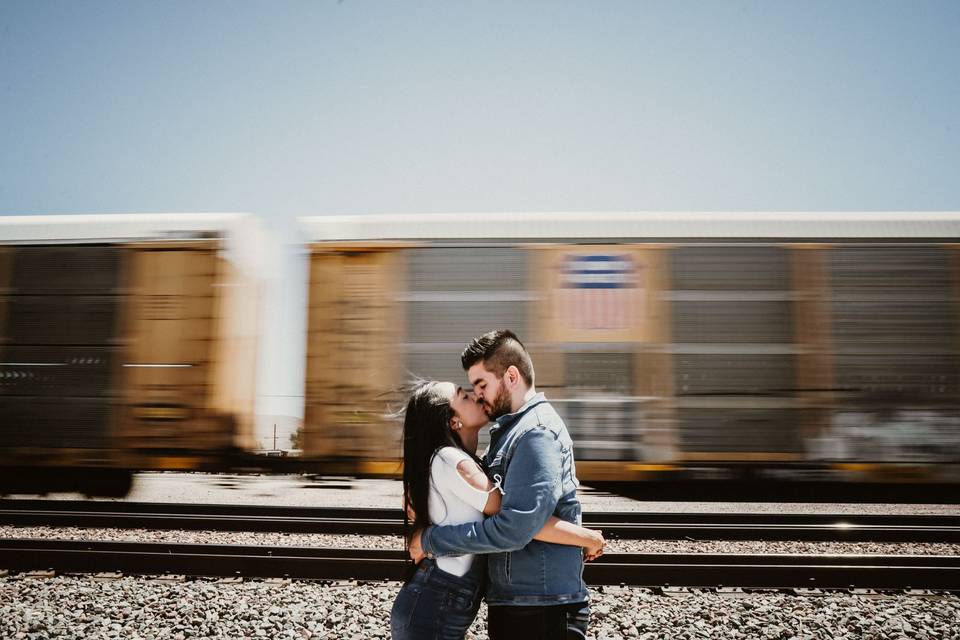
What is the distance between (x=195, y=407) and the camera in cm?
699

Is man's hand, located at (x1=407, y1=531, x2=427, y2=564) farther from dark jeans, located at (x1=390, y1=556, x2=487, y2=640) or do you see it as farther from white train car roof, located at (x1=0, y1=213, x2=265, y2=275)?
white train car roof, located at (x1=0, y1=213, x2=265, y2=275)

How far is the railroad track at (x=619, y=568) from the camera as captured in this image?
15.5ft

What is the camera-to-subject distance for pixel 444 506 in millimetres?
1847

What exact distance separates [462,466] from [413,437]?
0.69 ft

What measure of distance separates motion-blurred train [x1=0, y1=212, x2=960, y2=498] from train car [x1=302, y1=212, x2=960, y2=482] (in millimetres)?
23

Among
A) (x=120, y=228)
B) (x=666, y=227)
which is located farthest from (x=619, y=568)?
(x=120, y=228)

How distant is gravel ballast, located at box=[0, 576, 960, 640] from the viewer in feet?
12.8

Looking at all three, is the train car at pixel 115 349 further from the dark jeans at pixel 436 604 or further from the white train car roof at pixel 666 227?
the dark jeans at pixel 436 604

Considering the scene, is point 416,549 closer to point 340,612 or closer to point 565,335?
point 340,612

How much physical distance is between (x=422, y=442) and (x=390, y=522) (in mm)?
5277

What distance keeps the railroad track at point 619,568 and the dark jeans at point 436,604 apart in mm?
2984

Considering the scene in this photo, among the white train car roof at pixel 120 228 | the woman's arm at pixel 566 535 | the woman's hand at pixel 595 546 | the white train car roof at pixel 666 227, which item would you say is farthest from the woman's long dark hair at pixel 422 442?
the white train car roof at pixel 120 228

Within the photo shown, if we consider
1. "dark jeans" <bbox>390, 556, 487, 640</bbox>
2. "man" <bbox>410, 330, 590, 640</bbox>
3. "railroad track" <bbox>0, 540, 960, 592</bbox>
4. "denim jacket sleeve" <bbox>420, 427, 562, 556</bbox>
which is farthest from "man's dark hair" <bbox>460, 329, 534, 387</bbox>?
"railroad track" <bbox>0, 540, 960, 592</bbox>

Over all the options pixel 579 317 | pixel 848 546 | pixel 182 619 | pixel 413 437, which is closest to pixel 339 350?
pixel 579 317
